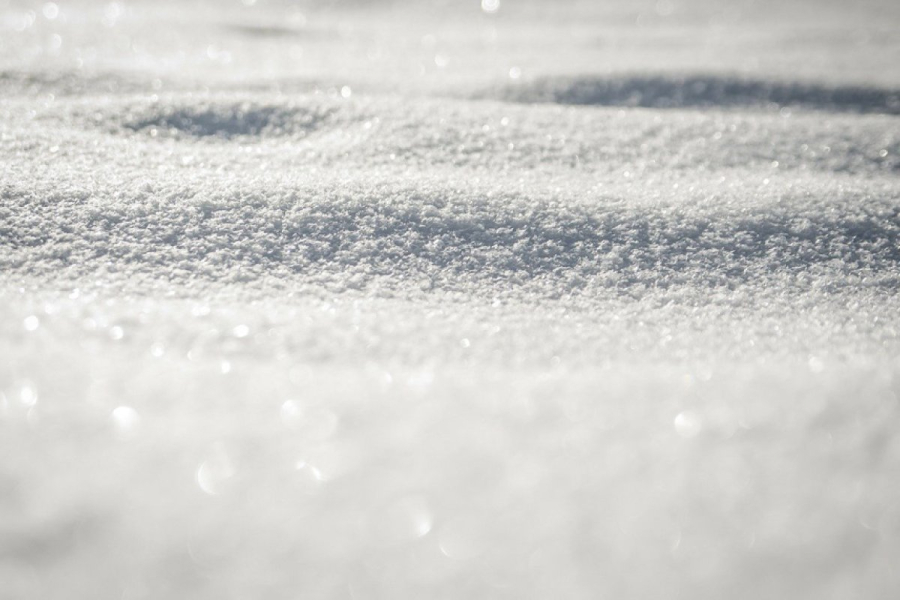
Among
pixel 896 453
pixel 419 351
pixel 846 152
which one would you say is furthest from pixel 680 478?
pixel 846 152

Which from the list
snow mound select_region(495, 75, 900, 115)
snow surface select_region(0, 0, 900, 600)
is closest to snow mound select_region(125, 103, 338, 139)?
snow surface select_region(0, 0, 900, 600)

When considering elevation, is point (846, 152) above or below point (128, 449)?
above

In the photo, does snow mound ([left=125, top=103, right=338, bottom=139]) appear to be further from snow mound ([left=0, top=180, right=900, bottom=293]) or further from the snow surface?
snow mound ([left=0, top=180, right=900, bottom=293])

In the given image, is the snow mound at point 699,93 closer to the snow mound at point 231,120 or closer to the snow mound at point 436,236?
the snow mound at point 231,120

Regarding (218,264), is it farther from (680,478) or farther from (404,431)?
(680,478)

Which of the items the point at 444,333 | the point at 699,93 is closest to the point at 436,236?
the point at 444,333

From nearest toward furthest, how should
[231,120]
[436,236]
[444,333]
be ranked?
[444,333] < [436,236] < [231,120]

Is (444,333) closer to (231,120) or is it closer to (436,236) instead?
(436,236)

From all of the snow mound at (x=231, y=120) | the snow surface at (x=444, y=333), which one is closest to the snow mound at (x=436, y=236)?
the snow surface at (x=444, y=333)
